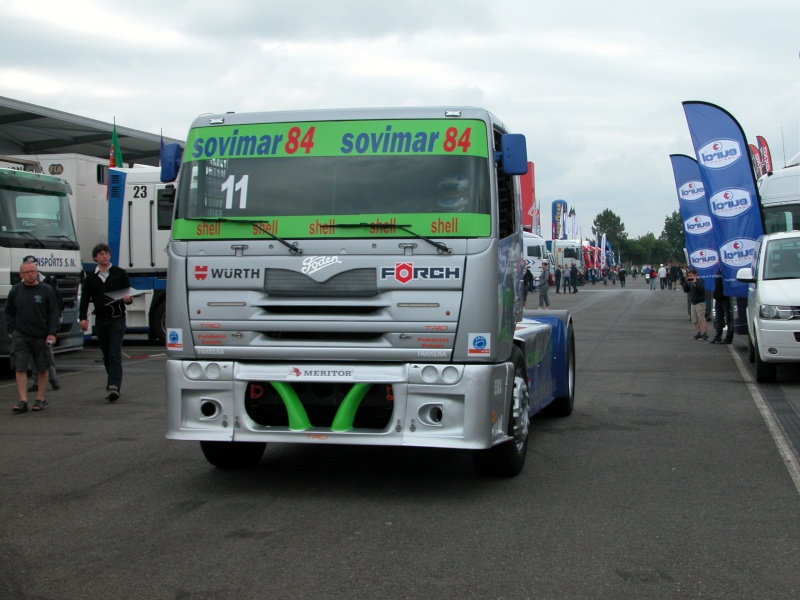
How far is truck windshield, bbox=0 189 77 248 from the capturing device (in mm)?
15398

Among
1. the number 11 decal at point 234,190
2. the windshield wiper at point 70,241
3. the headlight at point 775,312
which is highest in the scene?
the number 11 decal at point 234,190

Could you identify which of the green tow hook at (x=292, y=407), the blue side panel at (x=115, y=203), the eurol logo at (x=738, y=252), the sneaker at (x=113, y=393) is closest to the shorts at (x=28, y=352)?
the sneaker at (x=113, y=393)

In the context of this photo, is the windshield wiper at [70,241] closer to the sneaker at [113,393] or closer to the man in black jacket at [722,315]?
the sneaker at [113,393]

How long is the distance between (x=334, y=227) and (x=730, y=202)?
14.6 m

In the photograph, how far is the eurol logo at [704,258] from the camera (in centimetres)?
2475

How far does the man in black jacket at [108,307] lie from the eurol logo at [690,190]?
18.9 metres

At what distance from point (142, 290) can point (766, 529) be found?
1581cm

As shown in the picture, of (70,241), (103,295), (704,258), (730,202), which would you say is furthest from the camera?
(704,258)

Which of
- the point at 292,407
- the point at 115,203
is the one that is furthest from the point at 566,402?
the point at 115,203

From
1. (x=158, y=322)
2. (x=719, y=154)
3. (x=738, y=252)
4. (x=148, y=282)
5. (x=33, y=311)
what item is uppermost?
(x=719, y=154)

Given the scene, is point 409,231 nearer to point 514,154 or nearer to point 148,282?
point 514,154

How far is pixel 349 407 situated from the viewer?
6.96 m

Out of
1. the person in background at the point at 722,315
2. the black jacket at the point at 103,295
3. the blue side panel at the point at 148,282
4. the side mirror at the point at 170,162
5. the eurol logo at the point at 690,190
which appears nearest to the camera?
the side mirror at the point at 170,162

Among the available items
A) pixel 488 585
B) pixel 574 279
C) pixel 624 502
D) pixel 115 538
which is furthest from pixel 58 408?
pixel 574 279
